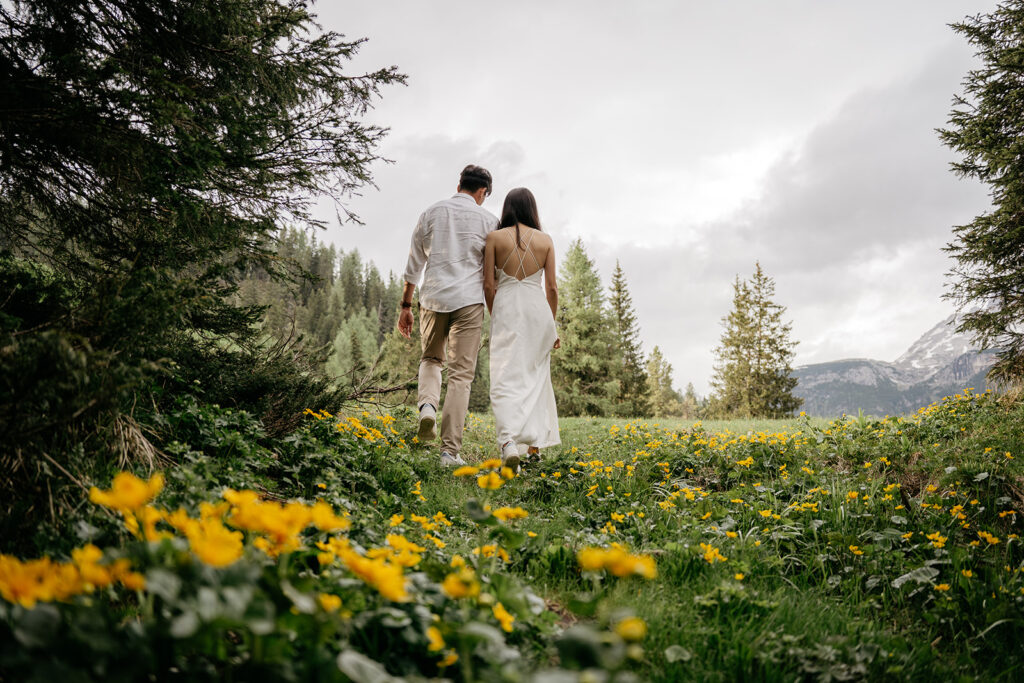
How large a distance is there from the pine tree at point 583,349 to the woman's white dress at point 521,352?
66.8 ft

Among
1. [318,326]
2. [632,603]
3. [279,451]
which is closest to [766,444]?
[632,603]

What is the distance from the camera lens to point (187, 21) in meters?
3.22

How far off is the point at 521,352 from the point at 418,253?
144 centimetres

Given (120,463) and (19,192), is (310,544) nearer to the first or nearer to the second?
(120,463)

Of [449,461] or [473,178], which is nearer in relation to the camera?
[449,461]

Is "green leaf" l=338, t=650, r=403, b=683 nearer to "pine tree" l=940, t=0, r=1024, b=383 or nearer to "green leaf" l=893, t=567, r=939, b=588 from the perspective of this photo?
"green leaf" l=893, t=567, r=939, b=588

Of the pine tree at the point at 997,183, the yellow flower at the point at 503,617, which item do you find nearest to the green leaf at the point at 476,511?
the yellow flower at the point at 503,617

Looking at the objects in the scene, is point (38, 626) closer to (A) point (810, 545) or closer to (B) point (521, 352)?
(A) point (810, 545)

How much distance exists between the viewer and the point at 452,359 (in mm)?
4652

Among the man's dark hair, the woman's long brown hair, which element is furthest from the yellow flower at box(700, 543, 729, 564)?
the man's dark hair

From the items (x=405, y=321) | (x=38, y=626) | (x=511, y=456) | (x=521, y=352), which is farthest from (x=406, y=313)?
(x=38, y=626)

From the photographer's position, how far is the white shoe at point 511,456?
4184mm

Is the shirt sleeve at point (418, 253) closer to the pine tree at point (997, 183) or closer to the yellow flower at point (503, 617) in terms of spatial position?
the yellow flower at point (503, 617)

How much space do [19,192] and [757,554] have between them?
4962mm
